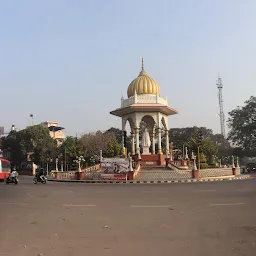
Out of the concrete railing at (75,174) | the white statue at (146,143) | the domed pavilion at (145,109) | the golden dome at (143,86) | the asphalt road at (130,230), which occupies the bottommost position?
the asphalt road at (130,230)

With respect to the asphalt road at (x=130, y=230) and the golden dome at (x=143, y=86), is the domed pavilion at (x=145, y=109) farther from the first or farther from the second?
the asphalt road at (x=130, y=230)

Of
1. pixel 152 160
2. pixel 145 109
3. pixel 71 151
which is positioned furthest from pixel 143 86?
pixel 71 151

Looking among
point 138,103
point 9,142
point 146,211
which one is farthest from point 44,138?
point 146,211

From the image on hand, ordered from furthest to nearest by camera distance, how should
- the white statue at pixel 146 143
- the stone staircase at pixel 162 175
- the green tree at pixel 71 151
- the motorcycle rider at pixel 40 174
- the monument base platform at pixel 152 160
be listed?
the green tree at pixel 71 151 < the white statue at pixel 146 143 < the monument base platform at pixel 152 160 < the stone staircase at pixel 162 175 < the motorcycle rider at pixel 40 174

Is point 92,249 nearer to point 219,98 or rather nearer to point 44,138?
point 44,138

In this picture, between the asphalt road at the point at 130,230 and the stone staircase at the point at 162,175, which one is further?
the stone staircase at the point at 162,175

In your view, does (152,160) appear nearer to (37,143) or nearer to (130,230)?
(130,230)

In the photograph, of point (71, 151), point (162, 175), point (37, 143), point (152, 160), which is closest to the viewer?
point (162, 175)

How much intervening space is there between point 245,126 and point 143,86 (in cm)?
3110

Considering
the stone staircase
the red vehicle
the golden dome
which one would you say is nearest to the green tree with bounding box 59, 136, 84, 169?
the red vehicle

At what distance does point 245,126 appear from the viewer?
6269 cm

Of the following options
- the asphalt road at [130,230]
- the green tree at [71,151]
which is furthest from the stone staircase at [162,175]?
the green tree at [71,151]

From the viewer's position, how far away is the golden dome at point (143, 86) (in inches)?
1540

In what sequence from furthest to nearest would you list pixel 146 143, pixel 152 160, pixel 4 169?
pixel 146 143 → pixel 152 160 → pixel 4 169
